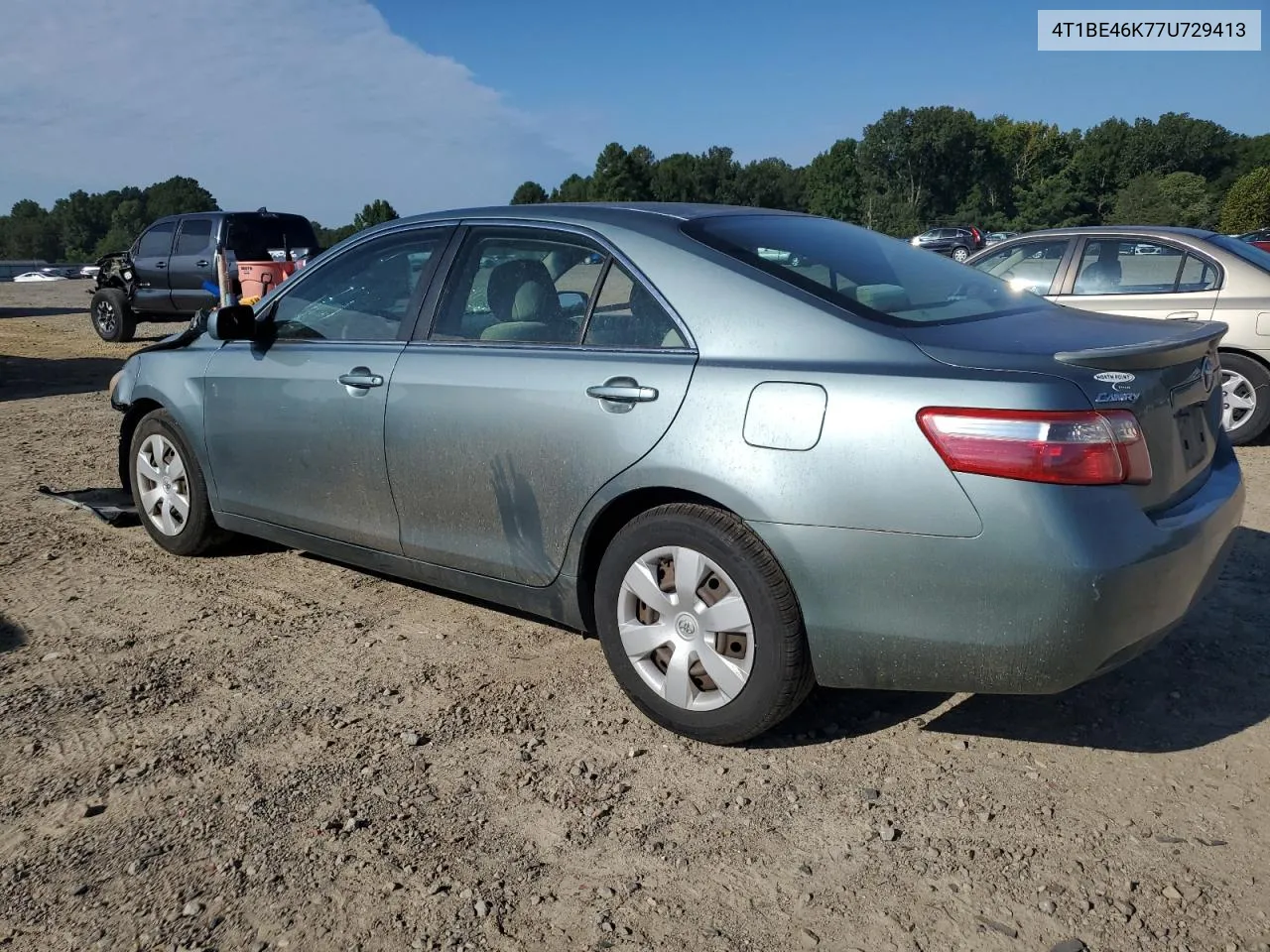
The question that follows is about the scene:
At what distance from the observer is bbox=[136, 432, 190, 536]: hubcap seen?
196 inches

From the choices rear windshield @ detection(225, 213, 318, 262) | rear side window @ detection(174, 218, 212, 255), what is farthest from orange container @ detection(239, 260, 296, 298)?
rear side window @ detection(174, 218, 212, 255)

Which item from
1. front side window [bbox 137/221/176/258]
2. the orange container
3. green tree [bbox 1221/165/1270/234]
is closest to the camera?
the orange container

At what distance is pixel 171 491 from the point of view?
505 cm

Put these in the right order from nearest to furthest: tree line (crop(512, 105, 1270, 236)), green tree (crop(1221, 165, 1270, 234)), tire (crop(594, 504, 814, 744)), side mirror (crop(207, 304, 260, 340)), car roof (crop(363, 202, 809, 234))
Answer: tire (crop(594, 504, 814, 744)), car roof (crop(363, 202, 809, 234)), side mirror (crop(207, 304, 260, 340)), green tree (crop(1221, 165, 1270, 234)), tree line (crop(512, 105, 1270, 236))

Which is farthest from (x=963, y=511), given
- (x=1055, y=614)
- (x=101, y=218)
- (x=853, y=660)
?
(x=101, y=218)

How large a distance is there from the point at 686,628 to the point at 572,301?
1.16 m

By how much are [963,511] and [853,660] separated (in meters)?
0.53

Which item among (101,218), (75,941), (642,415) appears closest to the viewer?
(75,941)

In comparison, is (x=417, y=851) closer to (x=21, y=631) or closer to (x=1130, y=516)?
(x=1130, y=516)

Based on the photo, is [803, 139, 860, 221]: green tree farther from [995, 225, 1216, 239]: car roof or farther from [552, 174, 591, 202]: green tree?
[995, 225, 1216, 239]: car roof

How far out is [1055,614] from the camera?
2.65 metres

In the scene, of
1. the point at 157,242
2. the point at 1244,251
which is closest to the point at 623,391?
the point at 1244,251

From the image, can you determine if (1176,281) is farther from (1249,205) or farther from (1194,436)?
A: (1249,205)

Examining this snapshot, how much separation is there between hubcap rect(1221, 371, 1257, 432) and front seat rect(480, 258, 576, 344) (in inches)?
228
